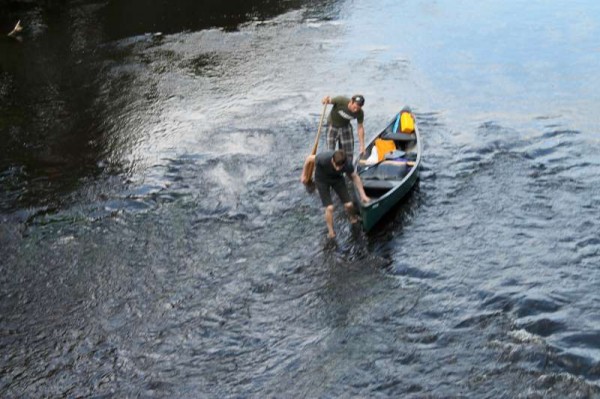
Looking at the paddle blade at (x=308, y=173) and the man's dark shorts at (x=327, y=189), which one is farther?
the paddle blade at (x=308, y=173)

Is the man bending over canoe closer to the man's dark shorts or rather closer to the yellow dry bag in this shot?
the man's dark shorts

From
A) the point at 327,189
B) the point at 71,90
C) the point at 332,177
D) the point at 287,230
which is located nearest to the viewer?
the point at 332,177

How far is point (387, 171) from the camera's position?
49.3 ft

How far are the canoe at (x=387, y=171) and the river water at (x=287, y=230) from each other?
63 centimetres

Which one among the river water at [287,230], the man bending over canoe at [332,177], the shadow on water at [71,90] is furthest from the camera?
the shadow on water at [71,90]

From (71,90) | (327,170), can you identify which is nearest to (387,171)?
(327,170)

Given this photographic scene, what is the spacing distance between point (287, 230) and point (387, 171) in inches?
108

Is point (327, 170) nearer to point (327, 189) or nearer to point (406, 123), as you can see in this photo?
point (327, 189)

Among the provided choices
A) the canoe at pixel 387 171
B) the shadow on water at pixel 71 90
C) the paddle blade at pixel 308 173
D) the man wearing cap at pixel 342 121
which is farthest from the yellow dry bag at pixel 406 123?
the shadow on water at pixel 71 90

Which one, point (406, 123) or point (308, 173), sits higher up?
point (406, 123)

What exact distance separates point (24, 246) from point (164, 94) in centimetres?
974

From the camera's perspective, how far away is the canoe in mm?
13760

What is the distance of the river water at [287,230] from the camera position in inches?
426

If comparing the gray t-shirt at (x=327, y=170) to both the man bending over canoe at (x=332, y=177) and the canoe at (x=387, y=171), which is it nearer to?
the man bending over canoe at (x=332, y=177)
